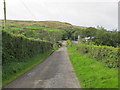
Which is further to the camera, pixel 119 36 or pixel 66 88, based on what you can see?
pixel 119 36

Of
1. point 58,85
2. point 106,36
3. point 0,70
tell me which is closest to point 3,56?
point 0,70

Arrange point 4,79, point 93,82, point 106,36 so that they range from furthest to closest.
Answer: point 106,36
point 4,79
point 93,82

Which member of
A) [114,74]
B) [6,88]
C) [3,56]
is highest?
[3,56]

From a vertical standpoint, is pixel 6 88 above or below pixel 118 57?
below

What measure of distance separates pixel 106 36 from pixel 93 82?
6550cm

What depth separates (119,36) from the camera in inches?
2790

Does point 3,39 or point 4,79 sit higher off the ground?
point 3,39

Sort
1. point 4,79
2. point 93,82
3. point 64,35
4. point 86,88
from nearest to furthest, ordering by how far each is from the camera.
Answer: point 86,88, point 93,82, point 4,79, point 64,35

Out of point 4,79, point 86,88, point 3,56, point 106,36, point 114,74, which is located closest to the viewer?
point 86,88

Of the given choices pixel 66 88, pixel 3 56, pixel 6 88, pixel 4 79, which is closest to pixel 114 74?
pixel 66 88

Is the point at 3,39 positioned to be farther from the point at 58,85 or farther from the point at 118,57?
the point at 118,57

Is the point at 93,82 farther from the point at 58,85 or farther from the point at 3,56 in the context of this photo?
the point at 3,56

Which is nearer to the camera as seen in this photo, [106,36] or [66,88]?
[66,88]

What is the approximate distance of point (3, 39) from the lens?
40.1 feet
